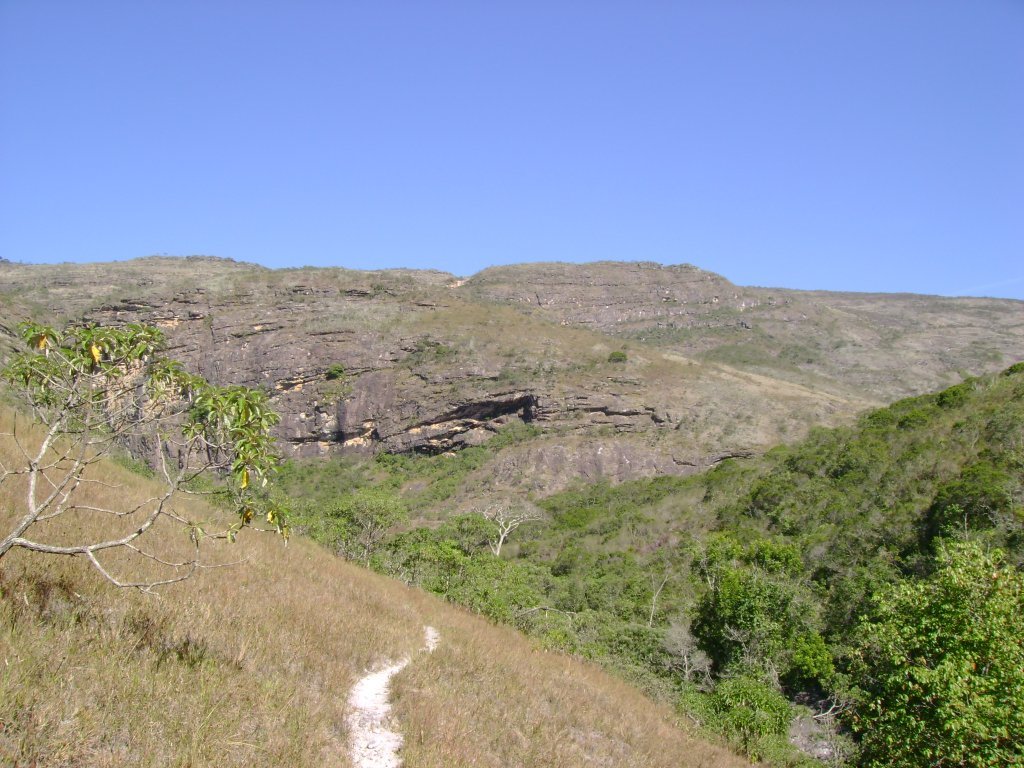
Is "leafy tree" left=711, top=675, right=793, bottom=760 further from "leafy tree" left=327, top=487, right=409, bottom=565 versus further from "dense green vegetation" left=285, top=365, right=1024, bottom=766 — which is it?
"leafy tree" left=327, top=487, right=409, bottom=565

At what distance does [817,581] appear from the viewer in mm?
23141

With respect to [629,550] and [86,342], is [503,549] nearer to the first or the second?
[629,550]

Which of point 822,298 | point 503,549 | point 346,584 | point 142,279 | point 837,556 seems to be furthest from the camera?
point 822,298

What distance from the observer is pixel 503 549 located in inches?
1527

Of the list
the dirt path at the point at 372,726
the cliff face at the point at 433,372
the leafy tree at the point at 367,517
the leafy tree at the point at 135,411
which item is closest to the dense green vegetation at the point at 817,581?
the leafy tree at the point at 367,517

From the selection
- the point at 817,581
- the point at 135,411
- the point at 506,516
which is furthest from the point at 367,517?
the point at 506,516

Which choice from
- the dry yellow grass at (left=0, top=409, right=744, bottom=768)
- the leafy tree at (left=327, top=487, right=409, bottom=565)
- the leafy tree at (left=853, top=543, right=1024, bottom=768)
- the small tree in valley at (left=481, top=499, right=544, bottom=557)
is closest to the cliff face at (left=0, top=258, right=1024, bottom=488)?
the small tree in valley at (left=481, top=499, right=544, bottom=557)

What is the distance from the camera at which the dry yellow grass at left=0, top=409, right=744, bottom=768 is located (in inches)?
139

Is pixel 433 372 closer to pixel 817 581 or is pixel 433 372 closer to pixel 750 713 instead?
pixel 817 581

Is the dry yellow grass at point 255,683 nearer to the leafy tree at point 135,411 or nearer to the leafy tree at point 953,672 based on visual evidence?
the leafy tree at point 135,411

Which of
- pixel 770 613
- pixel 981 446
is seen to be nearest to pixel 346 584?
pixel 770 613

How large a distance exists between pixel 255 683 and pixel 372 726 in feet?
3.24

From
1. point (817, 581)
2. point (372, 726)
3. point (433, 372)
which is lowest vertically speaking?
point (817, 581)

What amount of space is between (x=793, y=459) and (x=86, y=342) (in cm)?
3730
